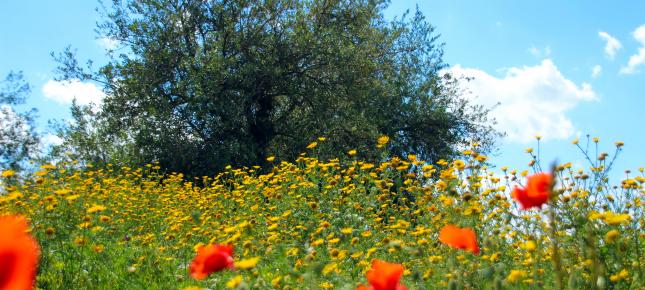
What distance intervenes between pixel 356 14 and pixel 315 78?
2309 millimetres

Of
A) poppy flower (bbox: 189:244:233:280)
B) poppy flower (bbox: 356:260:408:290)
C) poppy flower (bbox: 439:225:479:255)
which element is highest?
poppy flower (bbox: 439:225:479:255)

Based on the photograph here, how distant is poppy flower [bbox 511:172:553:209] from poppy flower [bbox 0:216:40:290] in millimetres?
1315

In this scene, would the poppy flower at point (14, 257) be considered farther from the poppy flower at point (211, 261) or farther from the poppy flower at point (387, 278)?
the poppy flower at point (211, 261)

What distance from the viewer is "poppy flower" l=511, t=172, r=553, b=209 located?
1.59m

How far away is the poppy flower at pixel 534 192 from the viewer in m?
1.59

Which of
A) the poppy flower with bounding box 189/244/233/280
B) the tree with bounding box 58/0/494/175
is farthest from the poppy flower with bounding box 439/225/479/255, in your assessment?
the tree with bounding box 58/0/494/175

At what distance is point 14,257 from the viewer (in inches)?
22.0

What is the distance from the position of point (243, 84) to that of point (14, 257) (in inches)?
537

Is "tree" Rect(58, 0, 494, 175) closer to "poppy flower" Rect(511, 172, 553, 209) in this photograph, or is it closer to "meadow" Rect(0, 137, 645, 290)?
"meadow" Rect(0, 137, 645, 290)

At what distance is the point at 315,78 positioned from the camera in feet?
49.4

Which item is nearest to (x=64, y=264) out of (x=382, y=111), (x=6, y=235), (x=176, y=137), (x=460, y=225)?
(x=460, y=225)

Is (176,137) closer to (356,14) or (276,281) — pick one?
(356,14)

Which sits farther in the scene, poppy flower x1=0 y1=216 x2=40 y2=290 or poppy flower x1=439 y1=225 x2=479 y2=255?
poppy flower x1=439 y1=225 x2=479 y2=255

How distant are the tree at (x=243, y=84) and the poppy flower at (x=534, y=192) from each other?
39.4 ft
